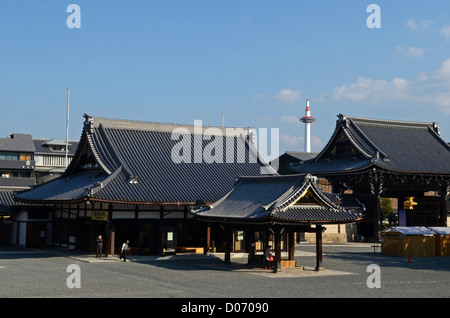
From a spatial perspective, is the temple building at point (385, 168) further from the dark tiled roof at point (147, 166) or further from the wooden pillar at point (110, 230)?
the wooden pillar at point (110, 230)

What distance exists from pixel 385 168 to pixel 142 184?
25167mm

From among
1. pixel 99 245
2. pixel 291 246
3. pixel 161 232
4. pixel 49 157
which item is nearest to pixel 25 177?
pixel 49 157

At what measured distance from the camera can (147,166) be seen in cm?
4253

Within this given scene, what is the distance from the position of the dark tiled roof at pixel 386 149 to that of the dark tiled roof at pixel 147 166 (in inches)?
506

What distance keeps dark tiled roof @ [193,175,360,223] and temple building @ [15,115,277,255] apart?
4992 millimetres

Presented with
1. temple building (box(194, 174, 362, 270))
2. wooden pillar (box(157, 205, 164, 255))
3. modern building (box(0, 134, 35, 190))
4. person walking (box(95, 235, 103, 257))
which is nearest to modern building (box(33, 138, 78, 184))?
modern building (box(0, 134, 35, 190))

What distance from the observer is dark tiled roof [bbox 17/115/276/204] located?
38.9m

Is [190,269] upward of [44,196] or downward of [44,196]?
downward

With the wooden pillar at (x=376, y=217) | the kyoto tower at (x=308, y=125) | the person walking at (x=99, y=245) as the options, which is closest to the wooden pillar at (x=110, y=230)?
the person walking at (x=99, y=245)

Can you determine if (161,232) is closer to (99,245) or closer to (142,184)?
(142,184)

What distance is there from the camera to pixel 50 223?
4703cm
